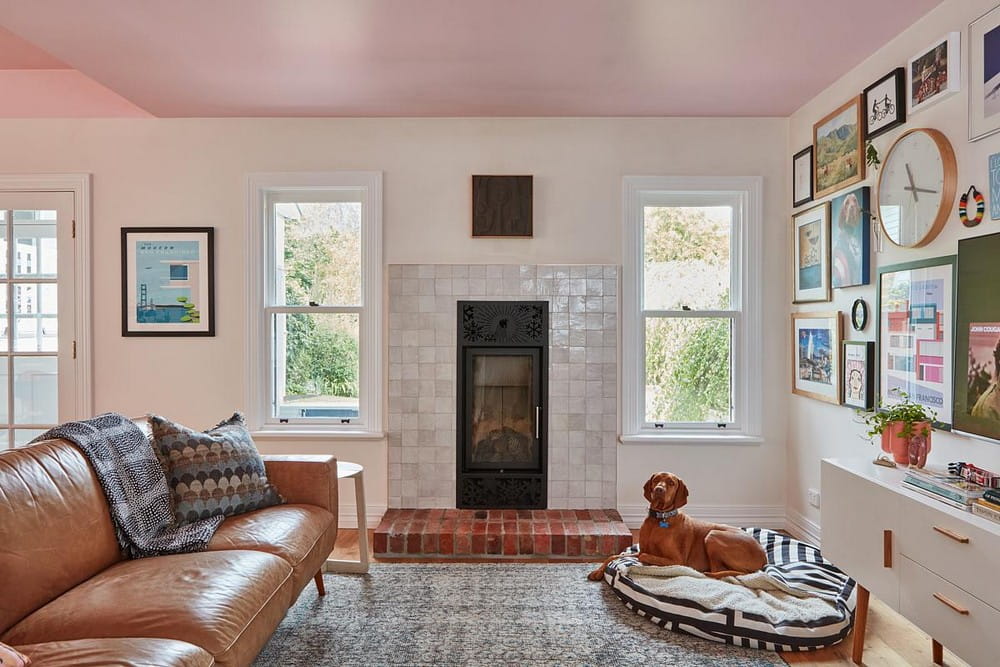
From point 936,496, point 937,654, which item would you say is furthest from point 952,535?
point 937,654

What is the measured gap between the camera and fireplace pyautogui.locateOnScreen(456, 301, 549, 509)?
3576 mm

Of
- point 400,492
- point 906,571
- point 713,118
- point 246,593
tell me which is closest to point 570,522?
point 400,492

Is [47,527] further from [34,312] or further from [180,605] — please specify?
[34,312]

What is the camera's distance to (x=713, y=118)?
11.7 ft

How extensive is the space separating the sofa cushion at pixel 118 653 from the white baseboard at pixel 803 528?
3015 mm

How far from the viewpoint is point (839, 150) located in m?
2.98

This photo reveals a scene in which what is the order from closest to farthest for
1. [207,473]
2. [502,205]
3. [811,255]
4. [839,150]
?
1. [207,473]
2. [839,150]
3. [811,255]
4. [502,205]

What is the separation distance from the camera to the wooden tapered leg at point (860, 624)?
6.89 feet

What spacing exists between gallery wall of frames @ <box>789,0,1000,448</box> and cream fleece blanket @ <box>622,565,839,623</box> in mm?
857

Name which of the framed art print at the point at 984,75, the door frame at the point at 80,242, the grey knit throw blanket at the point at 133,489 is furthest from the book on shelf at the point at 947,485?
the door frame at the point at 80,242

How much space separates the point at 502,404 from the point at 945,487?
227cm

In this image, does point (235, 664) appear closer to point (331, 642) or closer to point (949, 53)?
point (331, 642)

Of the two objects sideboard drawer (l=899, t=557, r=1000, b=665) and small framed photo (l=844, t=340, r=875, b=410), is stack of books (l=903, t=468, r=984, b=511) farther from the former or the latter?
small framed photo (l=844, t=340, r=875, b=410)

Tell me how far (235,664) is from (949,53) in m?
3.12
